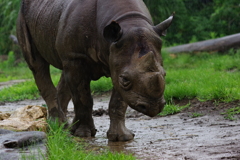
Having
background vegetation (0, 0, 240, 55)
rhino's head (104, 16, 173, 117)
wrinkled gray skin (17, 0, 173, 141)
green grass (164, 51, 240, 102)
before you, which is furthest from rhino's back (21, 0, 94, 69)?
background vegetation (0, 0, 240, 55)

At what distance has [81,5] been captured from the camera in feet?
17.1

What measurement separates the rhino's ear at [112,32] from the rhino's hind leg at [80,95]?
2.71 feet

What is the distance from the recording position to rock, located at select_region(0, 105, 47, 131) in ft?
15.5

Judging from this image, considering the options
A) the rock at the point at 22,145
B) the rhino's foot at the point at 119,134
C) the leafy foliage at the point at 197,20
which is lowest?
Answer: the leafy foliage at the point at 197,20

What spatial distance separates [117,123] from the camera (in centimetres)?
526

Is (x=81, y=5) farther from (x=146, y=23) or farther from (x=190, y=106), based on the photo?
(x=190, y=106)

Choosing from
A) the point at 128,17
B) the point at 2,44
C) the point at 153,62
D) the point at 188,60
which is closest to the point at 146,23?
the point at 128,17

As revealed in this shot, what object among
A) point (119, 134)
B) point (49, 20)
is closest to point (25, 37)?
point (49, 20)

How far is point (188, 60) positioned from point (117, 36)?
843cm

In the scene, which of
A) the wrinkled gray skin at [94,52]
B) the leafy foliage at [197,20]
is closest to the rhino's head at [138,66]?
the wrinkled gray skin at [94,52]

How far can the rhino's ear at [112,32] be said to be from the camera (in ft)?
14.5

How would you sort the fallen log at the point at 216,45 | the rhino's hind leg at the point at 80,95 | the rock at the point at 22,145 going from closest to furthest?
1. the rock at the point at 22,145
2. the rhino's hind leg at the point at 80,95
3. the fallen log at the point at 216,45

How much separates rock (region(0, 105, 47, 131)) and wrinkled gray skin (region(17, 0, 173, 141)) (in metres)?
0.46

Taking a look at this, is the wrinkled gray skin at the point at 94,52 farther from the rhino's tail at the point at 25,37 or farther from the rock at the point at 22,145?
the rock at the point at 22,145
